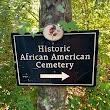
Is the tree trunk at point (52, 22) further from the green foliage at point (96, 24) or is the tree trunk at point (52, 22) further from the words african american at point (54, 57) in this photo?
the green foliage at point (96, 24)

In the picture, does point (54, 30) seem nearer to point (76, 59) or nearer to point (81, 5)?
point (76, 59)

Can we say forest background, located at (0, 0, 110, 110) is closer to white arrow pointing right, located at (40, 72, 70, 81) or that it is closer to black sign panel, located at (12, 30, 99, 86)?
black sign panel, located at (12, 30, 99, 86)

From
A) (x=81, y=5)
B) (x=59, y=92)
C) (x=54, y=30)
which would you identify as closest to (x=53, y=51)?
(x=54, y=30)

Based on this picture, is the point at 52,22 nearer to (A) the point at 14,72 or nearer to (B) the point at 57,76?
(B) the point at 57,76

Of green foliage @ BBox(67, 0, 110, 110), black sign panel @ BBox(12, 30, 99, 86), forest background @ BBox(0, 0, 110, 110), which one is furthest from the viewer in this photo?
green foliage @ BBox(67, 0, 110, 110)

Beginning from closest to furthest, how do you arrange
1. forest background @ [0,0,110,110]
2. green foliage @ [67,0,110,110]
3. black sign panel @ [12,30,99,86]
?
black sign panel @ [12,30,99,86]
forest background @ [0,0,110,110]
green foliage @ [67,0,110,110]

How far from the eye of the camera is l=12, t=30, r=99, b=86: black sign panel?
1.39m

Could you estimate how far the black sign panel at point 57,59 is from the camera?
1386 mm

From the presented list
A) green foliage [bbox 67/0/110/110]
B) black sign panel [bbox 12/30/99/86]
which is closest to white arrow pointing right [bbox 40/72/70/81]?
black sign panel [bbox 12/30/99/86]

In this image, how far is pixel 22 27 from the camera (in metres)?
1.30

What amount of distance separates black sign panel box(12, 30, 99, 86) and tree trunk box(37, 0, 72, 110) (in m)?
0.14

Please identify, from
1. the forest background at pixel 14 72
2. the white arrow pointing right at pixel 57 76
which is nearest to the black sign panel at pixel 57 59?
the white arrow pointing right at pixel 57 76

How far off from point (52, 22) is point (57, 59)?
257mm

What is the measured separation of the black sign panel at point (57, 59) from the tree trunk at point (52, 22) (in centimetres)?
14
